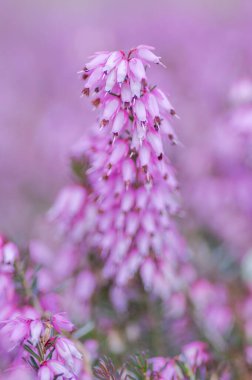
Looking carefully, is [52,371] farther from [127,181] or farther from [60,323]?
[127,181]

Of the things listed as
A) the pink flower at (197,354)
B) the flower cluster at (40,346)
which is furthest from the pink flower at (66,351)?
the pink flower at (197,354)

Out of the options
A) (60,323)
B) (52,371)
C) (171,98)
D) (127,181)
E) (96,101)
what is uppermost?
(171,98)

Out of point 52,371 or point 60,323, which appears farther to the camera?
point 60,323

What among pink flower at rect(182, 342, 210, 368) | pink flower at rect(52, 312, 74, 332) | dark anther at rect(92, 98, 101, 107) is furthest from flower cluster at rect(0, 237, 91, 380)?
dark anther at rect(92, 98, 101, 107)

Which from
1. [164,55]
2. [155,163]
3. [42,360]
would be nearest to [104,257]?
[155,163]

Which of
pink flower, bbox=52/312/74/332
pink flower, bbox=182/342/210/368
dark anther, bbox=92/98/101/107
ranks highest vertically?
dark anther, bbox=92/98/101/107

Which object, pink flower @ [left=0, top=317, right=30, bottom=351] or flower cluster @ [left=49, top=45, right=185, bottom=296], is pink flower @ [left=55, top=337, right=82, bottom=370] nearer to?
pink flower @ [left=0, top=317, right=30, bottom=351]

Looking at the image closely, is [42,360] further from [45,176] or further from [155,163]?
[45,176]

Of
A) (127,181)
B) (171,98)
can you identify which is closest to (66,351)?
(127,181)
